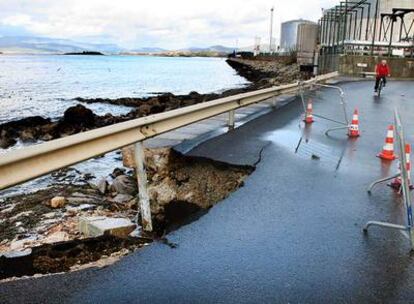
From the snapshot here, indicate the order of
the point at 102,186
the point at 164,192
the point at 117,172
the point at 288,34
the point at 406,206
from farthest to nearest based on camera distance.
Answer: the point at 288,34 < the point at 117,172 < the point at 102,186 < the point at 164,192 < the point at 406,206

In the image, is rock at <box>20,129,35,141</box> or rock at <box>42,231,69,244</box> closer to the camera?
rock at <box>42,231,69,244</box>

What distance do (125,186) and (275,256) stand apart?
4.59 meters

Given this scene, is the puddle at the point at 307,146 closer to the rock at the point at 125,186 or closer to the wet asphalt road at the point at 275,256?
the wet asphalt road at the point at 275,256

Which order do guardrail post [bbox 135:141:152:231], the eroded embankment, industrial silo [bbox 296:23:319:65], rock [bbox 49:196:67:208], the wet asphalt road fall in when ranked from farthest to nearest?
industrial silo [bbox 296:23:319:65], rock [bbox 49:196:67:208], guardrail post [bbox 135:141:152:231], the eroded embankment, the wet asphalt road

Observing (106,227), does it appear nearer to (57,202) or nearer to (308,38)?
(57,202)

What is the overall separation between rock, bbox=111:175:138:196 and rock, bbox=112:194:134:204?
0.14m

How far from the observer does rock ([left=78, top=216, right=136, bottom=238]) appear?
5.03m

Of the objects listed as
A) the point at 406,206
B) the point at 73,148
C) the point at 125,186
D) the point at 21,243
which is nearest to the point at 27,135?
the point at 125,186

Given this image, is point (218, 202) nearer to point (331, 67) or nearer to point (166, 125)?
point (166, 125)

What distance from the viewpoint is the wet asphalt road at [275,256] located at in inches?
134

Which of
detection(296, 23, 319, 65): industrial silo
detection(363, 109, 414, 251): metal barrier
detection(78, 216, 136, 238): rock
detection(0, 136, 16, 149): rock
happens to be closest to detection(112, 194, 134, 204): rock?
detection(78, 216, 136, 238): rock

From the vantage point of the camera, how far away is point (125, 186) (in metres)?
8.16

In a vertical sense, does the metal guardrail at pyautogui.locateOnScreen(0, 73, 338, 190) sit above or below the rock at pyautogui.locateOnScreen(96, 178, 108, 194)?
above

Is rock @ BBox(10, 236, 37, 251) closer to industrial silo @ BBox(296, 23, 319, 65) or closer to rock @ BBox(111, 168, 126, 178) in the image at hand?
rock @ BBox(111, 168, 126, 178)
